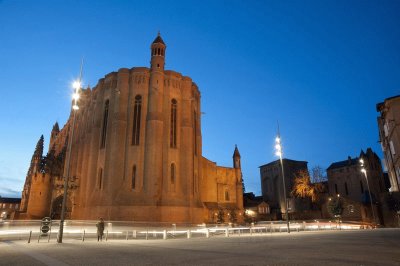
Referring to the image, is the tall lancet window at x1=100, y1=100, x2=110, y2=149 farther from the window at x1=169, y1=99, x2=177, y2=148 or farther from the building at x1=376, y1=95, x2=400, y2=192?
the building at x1=376, y1=95, x2=400, y2=192

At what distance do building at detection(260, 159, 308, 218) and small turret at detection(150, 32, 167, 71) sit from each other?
46.5 metres

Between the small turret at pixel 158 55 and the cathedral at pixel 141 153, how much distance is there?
160mm

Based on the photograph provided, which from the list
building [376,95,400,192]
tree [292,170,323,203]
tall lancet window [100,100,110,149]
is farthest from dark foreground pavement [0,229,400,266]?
tree [292,170,323,203]

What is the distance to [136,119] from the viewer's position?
43.1 metres

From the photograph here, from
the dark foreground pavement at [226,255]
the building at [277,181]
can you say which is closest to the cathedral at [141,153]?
the dark foreground pavement at [226,255]

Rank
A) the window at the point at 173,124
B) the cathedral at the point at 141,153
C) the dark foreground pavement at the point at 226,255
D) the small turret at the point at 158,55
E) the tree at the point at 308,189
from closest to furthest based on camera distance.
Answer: the dark foreground pavement at the point at 226,255, the cathedral at the point at 141,153, the window at the point at 173,124, the small turret at the point at 158,55, the tree at the point at 308,189

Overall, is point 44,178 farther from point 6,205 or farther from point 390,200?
point 6,205

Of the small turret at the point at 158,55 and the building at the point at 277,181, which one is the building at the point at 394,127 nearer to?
the small turret at the point at 158,55

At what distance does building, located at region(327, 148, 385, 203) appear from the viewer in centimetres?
6856

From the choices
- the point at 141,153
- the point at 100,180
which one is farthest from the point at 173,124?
the point at 100,180

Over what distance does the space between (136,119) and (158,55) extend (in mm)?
12125

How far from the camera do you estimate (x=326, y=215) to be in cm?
5488

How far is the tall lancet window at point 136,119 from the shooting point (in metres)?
42.2

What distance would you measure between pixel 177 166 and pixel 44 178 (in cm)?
2979
